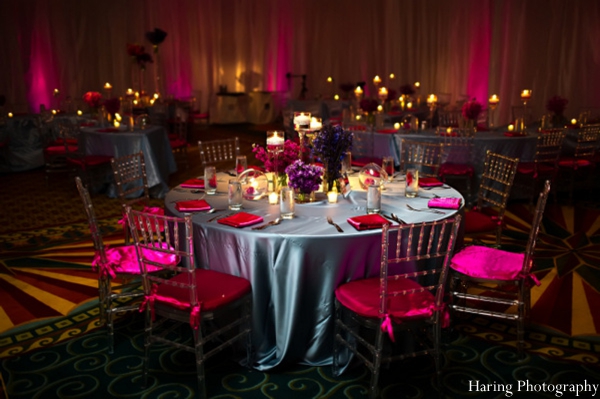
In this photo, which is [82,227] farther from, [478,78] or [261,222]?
[478,78]

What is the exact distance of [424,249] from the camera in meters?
3.27

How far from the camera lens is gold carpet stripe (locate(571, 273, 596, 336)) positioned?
3.62 m

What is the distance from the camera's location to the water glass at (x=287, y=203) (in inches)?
127

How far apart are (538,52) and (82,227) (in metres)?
7.39

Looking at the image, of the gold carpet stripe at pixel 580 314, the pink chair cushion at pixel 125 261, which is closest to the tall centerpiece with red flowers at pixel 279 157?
the pink chair cushion at pixel 125 261

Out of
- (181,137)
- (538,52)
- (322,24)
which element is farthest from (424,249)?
(322,24)

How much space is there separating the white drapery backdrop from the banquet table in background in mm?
3584

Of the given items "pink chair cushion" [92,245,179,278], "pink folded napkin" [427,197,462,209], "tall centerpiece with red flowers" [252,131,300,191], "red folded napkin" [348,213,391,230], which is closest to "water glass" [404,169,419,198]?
"pink folded napkin" [427,197,462,209]

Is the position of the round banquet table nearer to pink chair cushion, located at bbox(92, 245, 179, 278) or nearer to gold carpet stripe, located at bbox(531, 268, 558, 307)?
pink chair cushion, located at bbox(92, 245, 179, 278)

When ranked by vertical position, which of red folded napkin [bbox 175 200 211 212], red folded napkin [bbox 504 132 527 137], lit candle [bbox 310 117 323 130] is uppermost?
lit candle [bbox 310 117 323 130]

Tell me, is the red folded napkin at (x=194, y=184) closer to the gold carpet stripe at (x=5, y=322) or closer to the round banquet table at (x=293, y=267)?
the round banquet table at (x=293, y=267)

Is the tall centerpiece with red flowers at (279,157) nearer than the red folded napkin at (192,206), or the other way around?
the red folded napkin at (192,206)

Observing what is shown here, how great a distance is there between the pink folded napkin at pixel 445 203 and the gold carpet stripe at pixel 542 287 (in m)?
1.10

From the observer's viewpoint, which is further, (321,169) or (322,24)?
(322,24)
